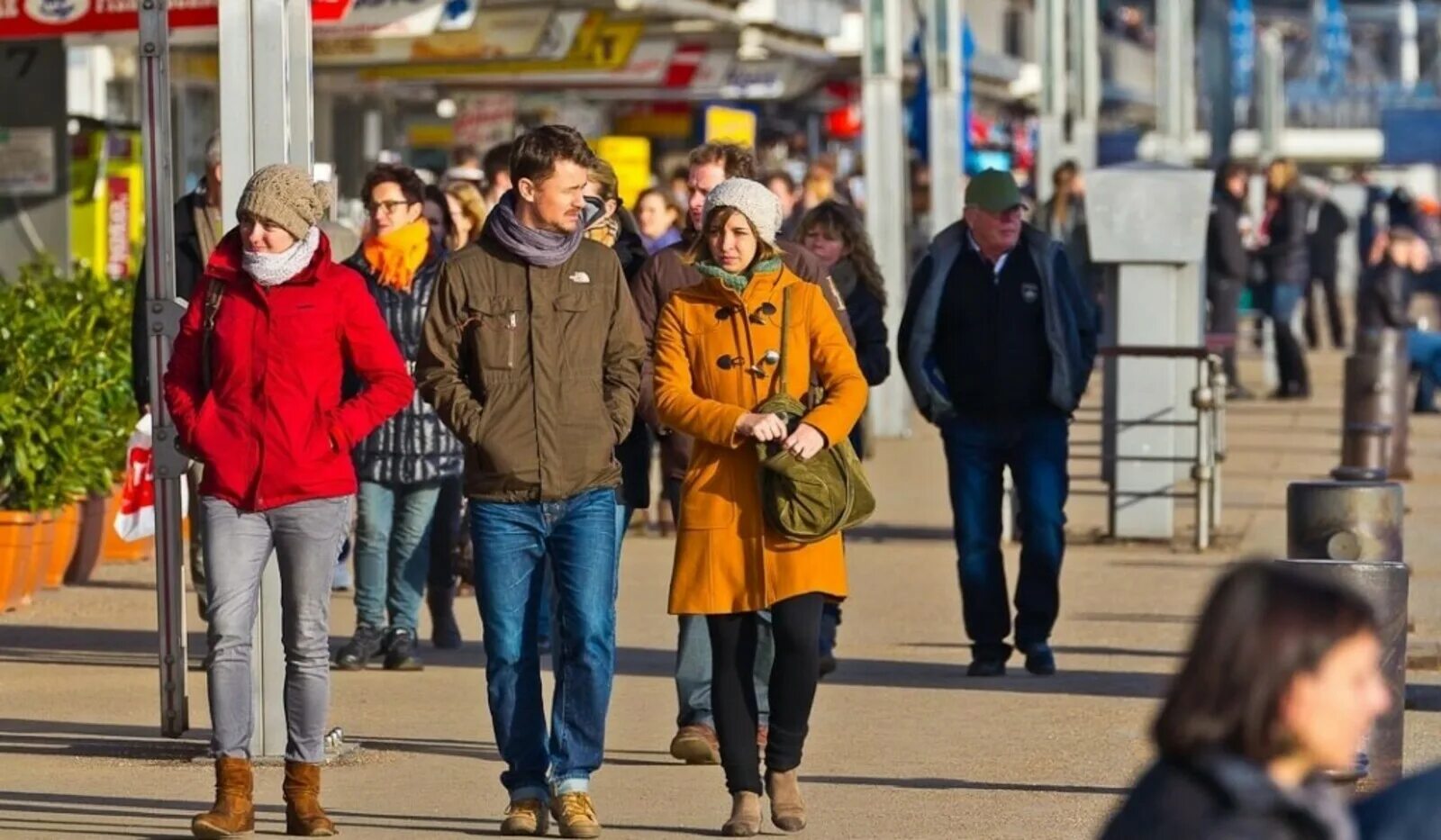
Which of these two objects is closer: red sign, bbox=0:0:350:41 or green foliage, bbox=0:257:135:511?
green foliage, bbox=0:257:135:511

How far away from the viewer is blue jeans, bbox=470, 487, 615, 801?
7.78 m

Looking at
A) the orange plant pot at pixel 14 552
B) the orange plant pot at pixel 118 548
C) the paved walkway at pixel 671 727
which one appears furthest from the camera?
the orange plant pot at pixel 118 548

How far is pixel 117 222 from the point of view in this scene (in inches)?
773

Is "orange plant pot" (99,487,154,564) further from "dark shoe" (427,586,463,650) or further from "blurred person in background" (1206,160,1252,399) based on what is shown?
"blurred person in background" (1206,160,1252,399)

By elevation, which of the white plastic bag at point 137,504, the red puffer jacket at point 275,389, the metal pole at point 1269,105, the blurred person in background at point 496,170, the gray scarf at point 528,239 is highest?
the metal pole at point 1269,105

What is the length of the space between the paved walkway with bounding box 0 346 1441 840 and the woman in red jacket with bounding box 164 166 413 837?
0.39m

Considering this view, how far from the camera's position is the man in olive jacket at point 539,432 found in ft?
25.4

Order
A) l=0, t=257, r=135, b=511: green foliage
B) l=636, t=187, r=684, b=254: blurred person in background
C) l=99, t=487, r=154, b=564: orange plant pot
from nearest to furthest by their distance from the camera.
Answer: l=0, t=257, r=135, b=511: green foliage < l=636, t=187, r=684, b=254: blurred person in background < l=99, t=487, r=154, b=564: orange plant pot

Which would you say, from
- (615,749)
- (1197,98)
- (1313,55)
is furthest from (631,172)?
(1313,55)

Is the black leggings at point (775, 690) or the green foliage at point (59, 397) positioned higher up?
the green foliage at point (59, 397)

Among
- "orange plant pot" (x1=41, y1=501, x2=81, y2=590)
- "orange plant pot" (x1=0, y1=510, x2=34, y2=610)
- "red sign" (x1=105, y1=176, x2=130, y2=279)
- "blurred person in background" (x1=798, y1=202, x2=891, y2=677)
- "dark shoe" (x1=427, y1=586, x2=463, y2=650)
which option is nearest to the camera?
"blurred person in background" (x1=798, y1=202, x2=891, y2=677)

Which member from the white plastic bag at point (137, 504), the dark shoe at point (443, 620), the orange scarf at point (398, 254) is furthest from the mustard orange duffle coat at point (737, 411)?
the dark shoe at point (443, 620)

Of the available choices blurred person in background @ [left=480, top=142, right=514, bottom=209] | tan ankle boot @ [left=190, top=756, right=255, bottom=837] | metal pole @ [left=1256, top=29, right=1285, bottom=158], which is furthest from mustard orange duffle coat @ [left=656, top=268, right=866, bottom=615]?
metal pole @ [left=1256, top=29, right=1285, bottom=158]

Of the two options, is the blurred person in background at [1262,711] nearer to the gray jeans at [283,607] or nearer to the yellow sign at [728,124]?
the gray jeans at [283,607]
